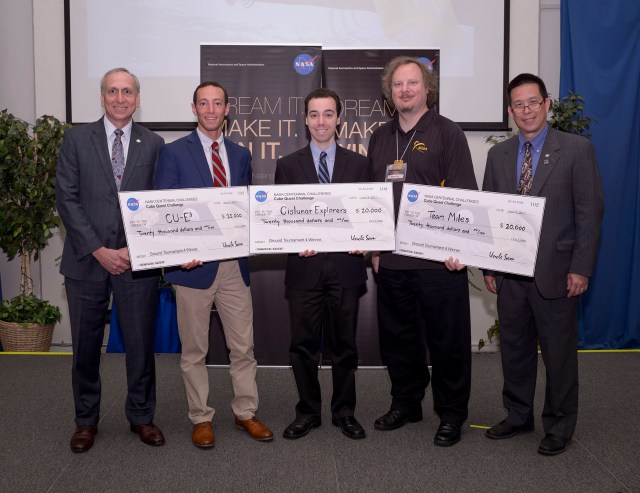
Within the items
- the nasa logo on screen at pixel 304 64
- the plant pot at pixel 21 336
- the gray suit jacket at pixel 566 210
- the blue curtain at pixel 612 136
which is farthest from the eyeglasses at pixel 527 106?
the plant pot at pixel 21 336

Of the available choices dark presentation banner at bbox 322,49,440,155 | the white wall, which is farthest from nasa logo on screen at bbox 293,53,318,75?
the white wall

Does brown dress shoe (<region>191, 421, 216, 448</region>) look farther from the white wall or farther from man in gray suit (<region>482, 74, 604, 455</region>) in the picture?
the white wall

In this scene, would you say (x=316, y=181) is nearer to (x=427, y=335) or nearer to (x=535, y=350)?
(x=427, y=335)

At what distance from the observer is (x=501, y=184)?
3291 millimetres

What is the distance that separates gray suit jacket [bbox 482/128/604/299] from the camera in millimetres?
3082

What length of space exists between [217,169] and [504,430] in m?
2.04

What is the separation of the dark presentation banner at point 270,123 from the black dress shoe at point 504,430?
1.69 meters

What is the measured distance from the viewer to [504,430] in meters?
3.37

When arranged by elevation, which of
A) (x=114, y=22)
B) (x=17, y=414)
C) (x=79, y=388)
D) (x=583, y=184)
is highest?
(x=114, y=22)

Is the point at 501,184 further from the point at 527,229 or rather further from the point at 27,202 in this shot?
the point at 27,202

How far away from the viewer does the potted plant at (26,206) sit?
5.18 metres

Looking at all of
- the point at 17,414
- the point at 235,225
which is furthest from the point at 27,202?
the point at 235,225

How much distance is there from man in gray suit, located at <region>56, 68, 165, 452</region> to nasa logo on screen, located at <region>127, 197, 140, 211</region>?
199 millimetres

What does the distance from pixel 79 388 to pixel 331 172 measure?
5.65 feet
